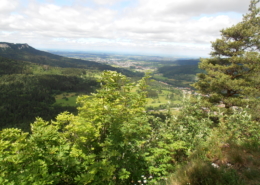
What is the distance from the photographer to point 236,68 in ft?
62.0

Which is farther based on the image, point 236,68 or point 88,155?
point 236,68

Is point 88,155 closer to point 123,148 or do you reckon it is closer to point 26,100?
point 123,148

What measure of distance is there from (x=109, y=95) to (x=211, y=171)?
5555 mm

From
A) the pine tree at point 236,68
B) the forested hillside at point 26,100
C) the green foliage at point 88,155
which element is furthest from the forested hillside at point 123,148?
the forested hillside at point 26,100

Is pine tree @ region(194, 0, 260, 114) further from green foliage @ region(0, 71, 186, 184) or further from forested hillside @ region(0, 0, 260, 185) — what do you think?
green foliage @ region(0, 71, 186, 184)

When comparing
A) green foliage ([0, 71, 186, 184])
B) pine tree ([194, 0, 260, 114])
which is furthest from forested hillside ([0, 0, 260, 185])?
pine tree ([194, 0, 260, 114])

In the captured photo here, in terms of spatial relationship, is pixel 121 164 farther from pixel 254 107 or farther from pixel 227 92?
pixel 227 92

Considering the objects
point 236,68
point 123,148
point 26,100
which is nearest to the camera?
point 123,148

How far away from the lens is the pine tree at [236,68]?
17.3 m

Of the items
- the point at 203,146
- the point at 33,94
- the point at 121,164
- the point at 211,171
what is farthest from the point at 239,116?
the point at 33,94

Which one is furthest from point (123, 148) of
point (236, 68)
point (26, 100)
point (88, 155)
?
point (26, 100)

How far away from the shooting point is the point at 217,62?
21.2 m

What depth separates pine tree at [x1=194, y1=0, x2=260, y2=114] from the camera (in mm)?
17297

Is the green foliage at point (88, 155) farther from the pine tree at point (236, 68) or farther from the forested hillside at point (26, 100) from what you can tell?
the forested hillside at point (26, 100)
